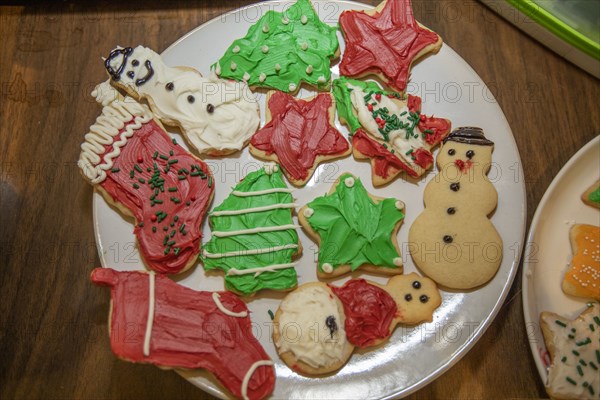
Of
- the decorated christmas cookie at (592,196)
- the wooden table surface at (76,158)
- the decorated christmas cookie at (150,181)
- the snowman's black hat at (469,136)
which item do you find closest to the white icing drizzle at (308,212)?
the decorated christmas cookie at (150,181)

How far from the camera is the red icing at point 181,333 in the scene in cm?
219

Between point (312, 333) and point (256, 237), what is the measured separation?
0.52 meters

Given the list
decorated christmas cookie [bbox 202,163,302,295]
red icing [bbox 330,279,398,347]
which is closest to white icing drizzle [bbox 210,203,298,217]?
decorated christmas cookie [bbox 202,163,302,295]

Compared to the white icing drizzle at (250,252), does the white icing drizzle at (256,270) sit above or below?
below

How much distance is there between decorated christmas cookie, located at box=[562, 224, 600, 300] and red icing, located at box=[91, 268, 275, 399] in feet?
4.89

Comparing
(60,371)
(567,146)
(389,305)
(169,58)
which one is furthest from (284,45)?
(60,371)

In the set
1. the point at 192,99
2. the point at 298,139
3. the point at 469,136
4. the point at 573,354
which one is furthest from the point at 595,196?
the point at 192,99

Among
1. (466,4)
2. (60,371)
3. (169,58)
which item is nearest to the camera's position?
(60,371)

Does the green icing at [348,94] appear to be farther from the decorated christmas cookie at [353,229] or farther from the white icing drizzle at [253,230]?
the white icing drizzle at [253,230]

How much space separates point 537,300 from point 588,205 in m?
0.59

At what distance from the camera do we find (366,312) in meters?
2.29

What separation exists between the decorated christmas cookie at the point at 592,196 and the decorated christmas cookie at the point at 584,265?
0.42 ft

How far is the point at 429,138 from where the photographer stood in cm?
259

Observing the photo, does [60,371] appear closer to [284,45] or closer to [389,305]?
[389,305]
